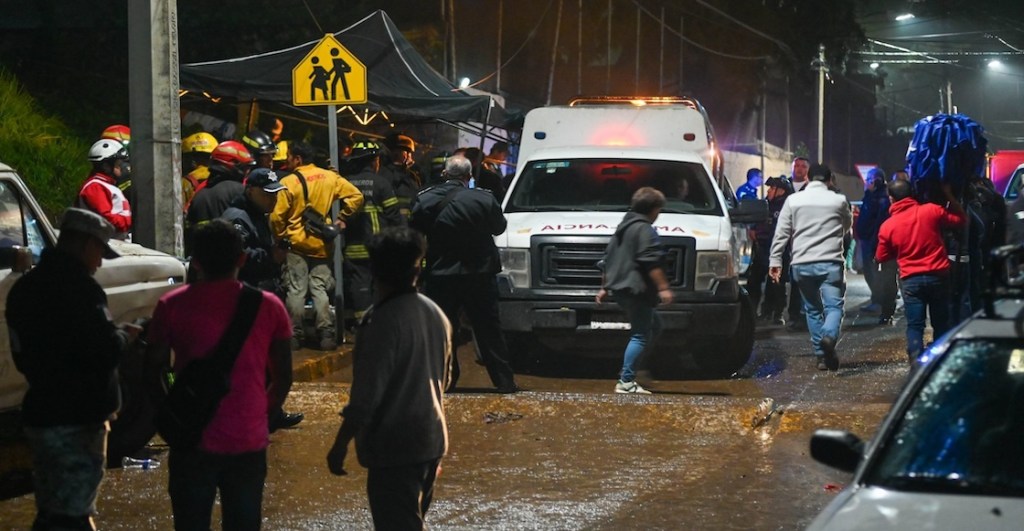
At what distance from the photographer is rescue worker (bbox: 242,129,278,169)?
1168cm

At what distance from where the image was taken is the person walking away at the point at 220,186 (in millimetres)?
10305

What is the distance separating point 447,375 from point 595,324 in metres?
6.09

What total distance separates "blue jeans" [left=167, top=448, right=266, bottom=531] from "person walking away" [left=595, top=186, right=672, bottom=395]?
5425 millimetres

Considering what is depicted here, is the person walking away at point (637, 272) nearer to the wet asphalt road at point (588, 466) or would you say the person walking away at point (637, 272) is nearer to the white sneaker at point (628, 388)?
the white sneaker at point (628, 388)

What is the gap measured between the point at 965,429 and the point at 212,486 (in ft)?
8.44

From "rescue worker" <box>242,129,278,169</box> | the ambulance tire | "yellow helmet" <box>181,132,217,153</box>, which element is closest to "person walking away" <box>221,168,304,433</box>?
"rescue worker" <box>242,129,278,169</box>

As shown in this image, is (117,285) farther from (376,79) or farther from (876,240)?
(876,240)

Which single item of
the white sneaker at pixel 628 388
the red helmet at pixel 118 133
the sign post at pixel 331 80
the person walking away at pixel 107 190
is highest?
the sign post at pixel 331 80

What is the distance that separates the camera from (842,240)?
39.4ft

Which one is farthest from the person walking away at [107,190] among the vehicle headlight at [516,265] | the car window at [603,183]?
the car window at [603,183]

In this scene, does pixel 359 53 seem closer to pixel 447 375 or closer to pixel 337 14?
pixel 337 14

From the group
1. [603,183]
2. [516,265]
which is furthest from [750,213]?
[516,265]

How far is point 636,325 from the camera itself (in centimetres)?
1027

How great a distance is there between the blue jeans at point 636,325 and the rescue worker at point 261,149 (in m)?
3.35
